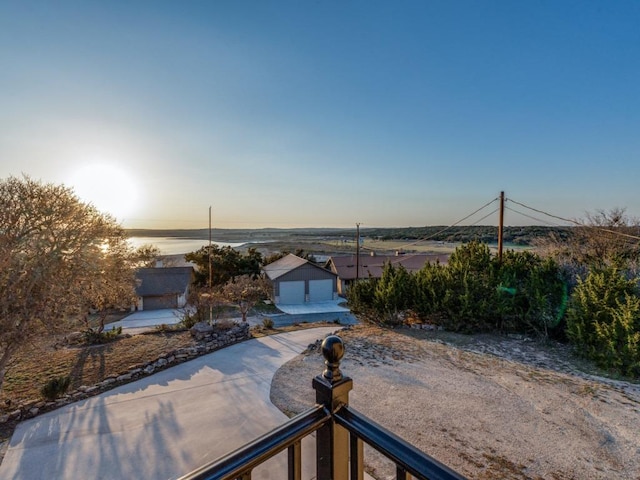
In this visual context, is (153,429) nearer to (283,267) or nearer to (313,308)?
(313,308)

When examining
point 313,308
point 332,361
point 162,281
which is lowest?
point 313,308

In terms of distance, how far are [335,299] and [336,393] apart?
2132cm

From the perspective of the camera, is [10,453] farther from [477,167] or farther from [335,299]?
[335,299]

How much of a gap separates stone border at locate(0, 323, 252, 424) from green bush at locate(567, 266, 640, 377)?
8086 mm

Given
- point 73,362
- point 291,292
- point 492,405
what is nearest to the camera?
point 492,405

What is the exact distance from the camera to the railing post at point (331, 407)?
1.12m

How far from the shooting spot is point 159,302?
1906 centimetres

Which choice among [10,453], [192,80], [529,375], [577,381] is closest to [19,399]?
[10,453]

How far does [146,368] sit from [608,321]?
375 inches

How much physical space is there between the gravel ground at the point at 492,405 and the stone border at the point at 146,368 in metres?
2.41

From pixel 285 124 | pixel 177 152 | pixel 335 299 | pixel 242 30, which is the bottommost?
pixel 335 299

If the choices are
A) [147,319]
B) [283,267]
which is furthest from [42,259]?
[283,267]

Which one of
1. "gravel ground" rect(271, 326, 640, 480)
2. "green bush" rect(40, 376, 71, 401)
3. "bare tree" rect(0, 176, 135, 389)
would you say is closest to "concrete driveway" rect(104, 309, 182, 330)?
"bare tree" rect(0, 176, 135, 389)

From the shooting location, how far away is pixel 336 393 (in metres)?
1.12
